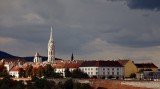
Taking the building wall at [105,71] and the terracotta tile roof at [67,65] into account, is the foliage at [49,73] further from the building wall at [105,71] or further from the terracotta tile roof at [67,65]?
the terracotta tile roof at [67,65]

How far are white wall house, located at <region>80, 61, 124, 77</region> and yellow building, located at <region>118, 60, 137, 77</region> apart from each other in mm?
1448

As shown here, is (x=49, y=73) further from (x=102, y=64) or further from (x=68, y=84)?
(x=102, y=64)

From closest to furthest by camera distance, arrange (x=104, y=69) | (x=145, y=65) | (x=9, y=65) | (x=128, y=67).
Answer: (x=104, y=69) → (x=128, y=67) → (x=145, y=65) → (x=9, y=65)

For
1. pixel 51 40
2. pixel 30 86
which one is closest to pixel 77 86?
pixel 30 86

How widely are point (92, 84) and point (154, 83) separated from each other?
20.4 m

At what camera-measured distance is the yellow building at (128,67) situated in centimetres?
12500

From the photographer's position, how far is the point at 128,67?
12594 centimetres

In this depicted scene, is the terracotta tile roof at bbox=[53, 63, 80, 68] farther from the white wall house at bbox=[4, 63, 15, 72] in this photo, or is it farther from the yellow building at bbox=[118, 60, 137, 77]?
the white wall house at bbox=[4, 63, 15, 72]

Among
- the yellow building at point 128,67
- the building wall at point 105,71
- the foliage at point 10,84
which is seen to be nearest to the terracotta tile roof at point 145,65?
the yellow building at point 128,67

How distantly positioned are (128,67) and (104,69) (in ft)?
22.1

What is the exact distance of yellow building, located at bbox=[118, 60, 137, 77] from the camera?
12500 cm

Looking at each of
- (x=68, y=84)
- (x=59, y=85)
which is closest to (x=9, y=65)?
(x=59, y=85)

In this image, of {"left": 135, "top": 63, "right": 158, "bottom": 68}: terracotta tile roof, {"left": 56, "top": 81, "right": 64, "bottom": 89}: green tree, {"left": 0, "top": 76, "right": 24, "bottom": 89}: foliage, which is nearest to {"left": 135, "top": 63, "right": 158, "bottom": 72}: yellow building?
{"left": 135, "top": 63, "right": 158, "bottom": 68}: terracotta tile roof

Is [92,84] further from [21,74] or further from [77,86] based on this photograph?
[21,74]
